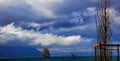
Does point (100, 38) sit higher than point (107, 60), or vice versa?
point (100, 38)

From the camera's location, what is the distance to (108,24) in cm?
1995

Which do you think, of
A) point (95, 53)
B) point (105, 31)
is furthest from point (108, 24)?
point (95, 53)

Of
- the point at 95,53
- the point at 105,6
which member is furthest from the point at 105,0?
the point at 95,53

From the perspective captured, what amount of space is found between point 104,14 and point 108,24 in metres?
0.64

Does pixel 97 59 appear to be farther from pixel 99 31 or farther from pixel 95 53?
→ pixel 99 31

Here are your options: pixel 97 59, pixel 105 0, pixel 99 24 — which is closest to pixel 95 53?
pixel 97 59

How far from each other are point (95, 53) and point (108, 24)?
1863 millimetres

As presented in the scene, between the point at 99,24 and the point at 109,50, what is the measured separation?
Result: 1.63 m

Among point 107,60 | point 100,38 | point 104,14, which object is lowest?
point 107,60

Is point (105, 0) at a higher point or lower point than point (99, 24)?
higher

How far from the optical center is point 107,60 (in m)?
19.9

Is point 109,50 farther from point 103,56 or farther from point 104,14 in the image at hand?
point 104,14

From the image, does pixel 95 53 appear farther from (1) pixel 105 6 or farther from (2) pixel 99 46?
(1) pixel 105 6

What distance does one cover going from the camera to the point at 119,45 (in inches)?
793
